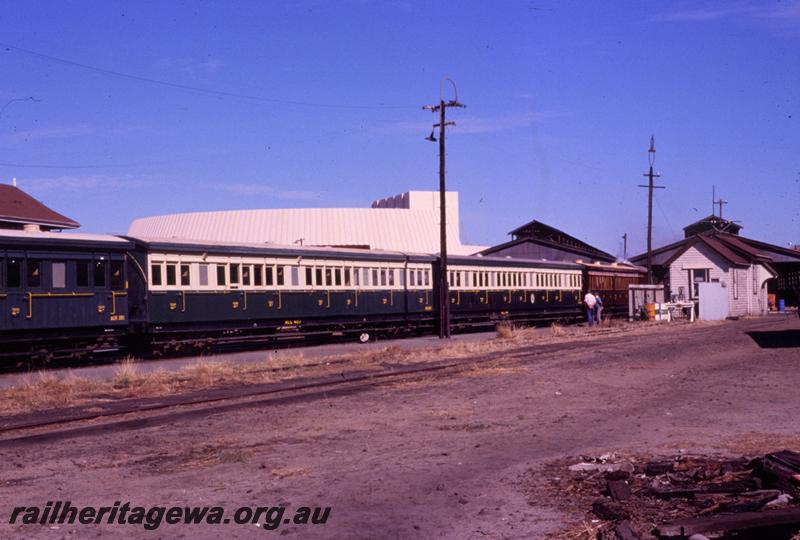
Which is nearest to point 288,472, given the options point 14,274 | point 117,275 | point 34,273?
point 14,274

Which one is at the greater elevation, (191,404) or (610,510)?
(610,510)

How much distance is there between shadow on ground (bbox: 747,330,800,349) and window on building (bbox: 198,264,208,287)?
53.4 feet

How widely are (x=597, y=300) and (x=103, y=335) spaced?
83.7 ft

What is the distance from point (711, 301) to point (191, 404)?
38584mm

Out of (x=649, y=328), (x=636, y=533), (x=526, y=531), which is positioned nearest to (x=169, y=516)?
(x=526, y=531)

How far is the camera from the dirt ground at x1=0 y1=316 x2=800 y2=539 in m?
6.47

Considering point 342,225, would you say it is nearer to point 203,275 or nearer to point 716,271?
point 716,271

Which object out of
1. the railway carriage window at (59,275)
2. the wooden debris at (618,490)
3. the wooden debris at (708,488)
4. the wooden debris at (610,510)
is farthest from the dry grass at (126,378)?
the wooden debris at (708,488)

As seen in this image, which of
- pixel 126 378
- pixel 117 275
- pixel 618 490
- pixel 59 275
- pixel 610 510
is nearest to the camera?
pixel 610 510

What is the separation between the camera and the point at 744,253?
183 feet

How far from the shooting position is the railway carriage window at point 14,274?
19.6 meters

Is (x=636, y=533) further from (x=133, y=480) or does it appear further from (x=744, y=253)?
(x=744, y=253)

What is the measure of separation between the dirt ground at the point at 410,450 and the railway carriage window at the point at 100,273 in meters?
9.43

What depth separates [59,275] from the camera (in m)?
20.7
